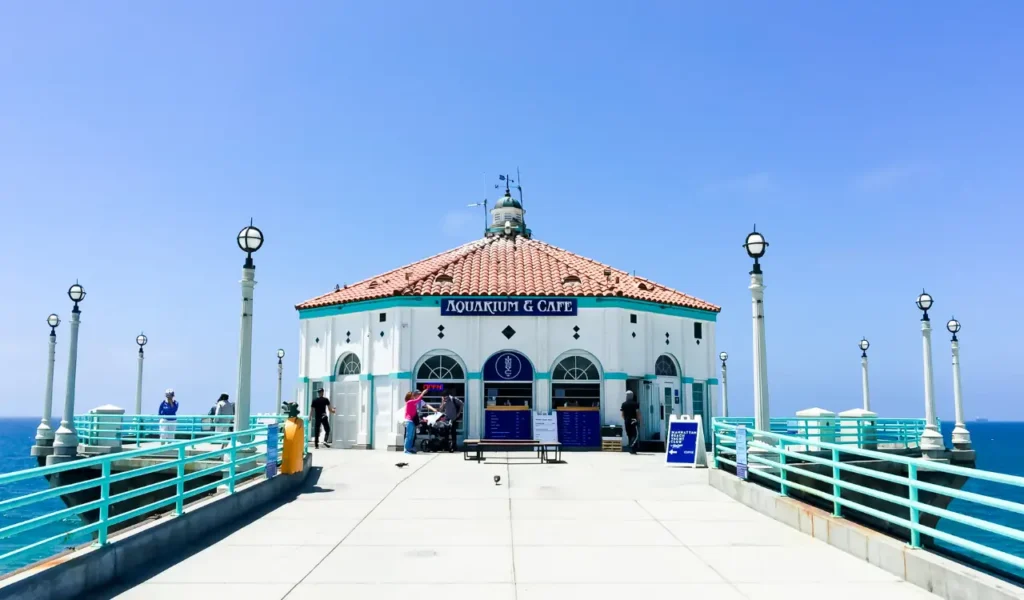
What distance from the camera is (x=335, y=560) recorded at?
825 cm

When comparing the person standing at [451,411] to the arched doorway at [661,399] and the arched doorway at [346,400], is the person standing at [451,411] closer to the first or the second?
the arched doorway at [346,400]

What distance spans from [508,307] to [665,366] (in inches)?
215

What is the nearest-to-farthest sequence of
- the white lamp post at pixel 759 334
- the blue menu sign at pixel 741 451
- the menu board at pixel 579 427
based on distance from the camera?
1. the blue menu sign at pixel 741 451
2. the white lamp post at pixel 759 334
3. the menu board at pixel 579 427

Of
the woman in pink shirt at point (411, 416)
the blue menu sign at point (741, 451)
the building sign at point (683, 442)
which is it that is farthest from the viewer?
the woman in pink shirt at point (411, 416)

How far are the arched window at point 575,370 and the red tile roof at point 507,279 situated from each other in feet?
6.26

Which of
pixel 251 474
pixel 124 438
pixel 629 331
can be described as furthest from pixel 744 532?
pixel 124 438

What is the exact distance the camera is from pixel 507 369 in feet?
72.1

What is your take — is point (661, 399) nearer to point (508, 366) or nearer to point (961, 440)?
point (508, 366)

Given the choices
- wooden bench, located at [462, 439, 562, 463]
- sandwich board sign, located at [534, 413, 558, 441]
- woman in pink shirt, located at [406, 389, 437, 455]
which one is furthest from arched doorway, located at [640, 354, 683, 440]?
woman in pink shirt, located at [406, 389, 437, 455]

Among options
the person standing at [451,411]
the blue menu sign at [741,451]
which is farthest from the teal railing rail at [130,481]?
the blue menu sign at [741,451]

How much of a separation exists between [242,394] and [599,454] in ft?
32.8

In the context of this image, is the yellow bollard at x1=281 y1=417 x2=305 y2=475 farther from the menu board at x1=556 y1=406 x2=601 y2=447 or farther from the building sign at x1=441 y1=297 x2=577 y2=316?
the menu board at x1=556 y1=406 x2=601 y2=447

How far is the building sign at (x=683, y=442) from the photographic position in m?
17.8

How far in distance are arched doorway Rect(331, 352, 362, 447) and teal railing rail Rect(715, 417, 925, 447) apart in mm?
10545
